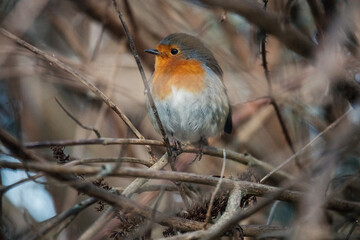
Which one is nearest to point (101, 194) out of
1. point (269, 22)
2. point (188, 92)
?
point (269, 22)

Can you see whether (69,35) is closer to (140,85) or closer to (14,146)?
(140,85)

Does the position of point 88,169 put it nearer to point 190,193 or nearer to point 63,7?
point 190,193

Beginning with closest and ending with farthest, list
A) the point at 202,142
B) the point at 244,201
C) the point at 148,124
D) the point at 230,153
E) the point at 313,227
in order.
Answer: the point at 313,227 → the point at 244,201 → the point at 230,153 → the point at 202,142 → the point at 148,124

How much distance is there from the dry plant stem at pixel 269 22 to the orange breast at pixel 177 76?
116 cm

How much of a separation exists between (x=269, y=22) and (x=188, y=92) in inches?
58.2

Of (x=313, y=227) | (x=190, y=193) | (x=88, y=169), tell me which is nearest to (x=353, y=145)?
(x=313, y=227)

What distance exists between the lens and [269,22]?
6.62ft

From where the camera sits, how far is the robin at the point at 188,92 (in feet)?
11.3

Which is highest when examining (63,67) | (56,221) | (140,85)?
(140,85)

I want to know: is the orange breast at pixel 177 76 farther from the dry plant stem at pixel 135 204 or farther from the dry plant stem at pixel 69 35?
the dry plant stem at pixel 135 204

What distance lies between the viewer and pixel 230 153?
10.2 feet

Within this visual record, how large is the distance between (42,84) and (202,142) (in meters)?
1.89

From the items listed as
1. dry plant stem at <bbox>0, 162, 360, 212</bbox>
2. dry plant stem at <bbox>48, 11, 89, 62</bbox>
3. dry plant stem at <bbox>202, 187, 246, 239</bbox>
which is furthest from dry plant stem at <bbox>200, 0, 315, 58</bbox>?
dry plant stem at <bbox>48, 11, 89, 62</bbox>

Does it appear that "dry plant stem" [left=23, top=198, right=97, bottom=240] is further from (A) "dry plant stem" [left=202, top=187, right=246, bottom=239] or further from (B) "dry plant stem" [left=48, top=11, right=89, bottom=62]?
(B) "dry plant stem" [left=48, top=11, right=89, bottom=62]
